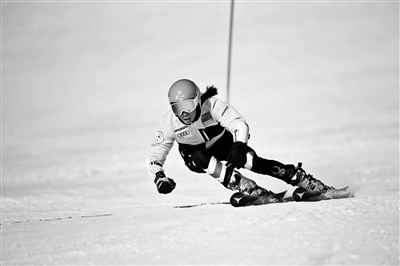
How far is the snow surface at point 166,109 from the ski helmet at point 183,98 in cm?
90

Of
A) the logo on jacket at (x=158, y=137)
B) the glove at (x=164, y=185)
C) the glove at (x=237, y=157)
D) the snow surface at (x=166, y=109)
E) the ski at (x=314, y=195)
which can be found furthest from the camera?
the logo on jacket at (x=158, y=137)

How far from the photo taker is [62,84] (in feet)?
77.7

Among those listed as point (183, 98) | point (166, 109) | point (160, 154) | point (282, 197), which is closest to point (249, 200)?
point (282, 197)

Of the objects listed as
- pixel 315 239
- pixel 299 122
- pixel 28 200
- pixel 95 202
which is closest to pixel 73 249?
pixel 315 239

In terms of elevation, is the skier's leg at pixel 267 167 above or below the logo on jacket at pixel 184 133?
below

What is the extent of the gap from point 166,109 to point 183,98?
14987 mm

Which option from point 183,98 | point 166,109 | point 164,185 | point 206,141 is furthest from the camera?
point 166,109

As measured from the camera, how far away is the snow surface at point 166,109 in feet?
13.4

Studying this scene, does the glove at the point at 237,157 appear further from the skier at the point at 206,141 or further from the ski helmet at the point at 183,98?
the ski helmet at the point at 183,98

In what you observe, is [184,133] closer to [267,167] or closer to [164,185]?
[164,185]

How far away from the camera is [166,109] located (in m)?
20.3

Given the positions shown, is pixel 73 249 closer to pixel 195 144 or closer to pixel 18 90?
pixel 195 144

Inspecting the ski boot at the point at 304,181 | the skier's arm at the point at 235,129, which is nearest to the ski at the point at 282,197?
the ski boot at the point at 304,181

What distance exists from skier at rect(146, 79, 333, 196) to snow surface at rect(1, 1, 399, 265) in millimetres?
360
